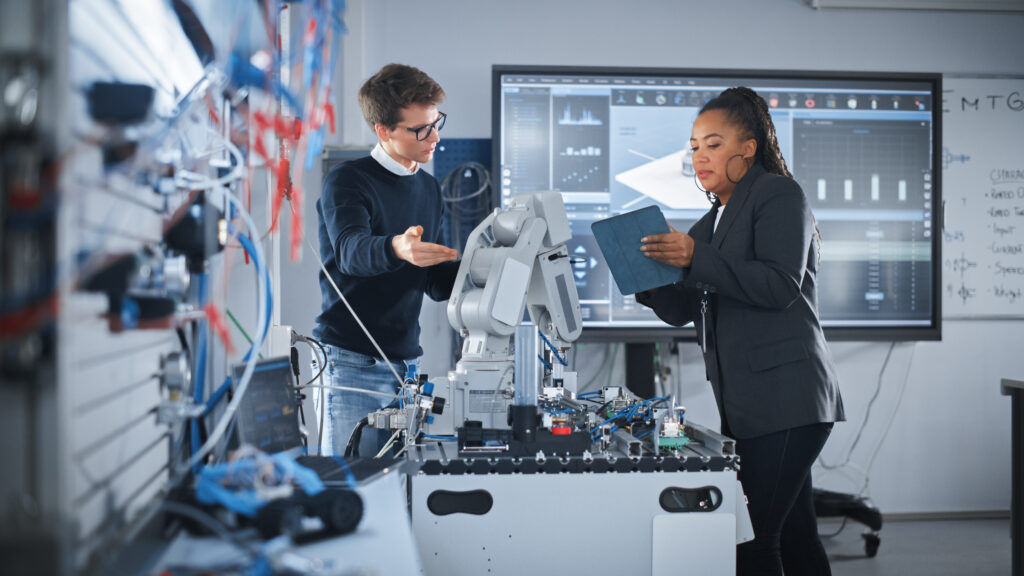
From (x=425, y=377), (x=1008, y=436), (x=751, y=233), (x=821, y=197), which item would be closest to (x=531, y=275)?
(x=425, y=377)

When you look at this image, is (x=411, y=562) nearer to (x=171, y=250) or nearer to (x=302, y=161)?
(x=171, y=250)

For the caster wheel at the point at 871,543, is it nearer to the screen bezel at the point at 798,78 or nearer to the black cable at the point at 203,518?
the screen bezel at the point at 798,78

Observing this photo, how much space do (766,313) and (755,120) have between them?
0.46m

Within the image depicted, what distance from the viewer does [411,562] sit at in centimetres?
90

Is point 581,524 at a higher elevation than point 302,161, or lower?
lower

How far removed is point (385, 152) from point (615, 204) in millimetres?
1511

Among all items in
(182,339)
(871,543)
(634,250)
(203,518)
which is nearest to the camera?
(203,518)

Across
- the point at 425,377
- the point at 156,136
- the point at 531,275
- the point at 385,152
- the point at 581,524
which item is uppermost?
the point at 385,152

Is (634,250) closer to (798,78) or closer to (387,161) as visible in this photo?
(387,161)

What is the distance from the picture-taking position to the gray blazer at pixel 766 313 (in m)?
1.65

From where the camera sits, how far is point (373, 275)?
1922mm

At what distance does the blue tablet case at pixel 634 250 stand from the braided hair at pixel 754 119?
29cm

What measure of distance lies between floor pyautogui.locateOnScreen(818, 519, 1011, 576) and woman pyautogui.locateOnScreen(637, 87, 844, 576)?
1539 millimetres

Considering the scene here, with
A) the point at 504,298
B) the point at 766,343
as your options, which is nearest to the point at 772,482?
the point at 766,343
